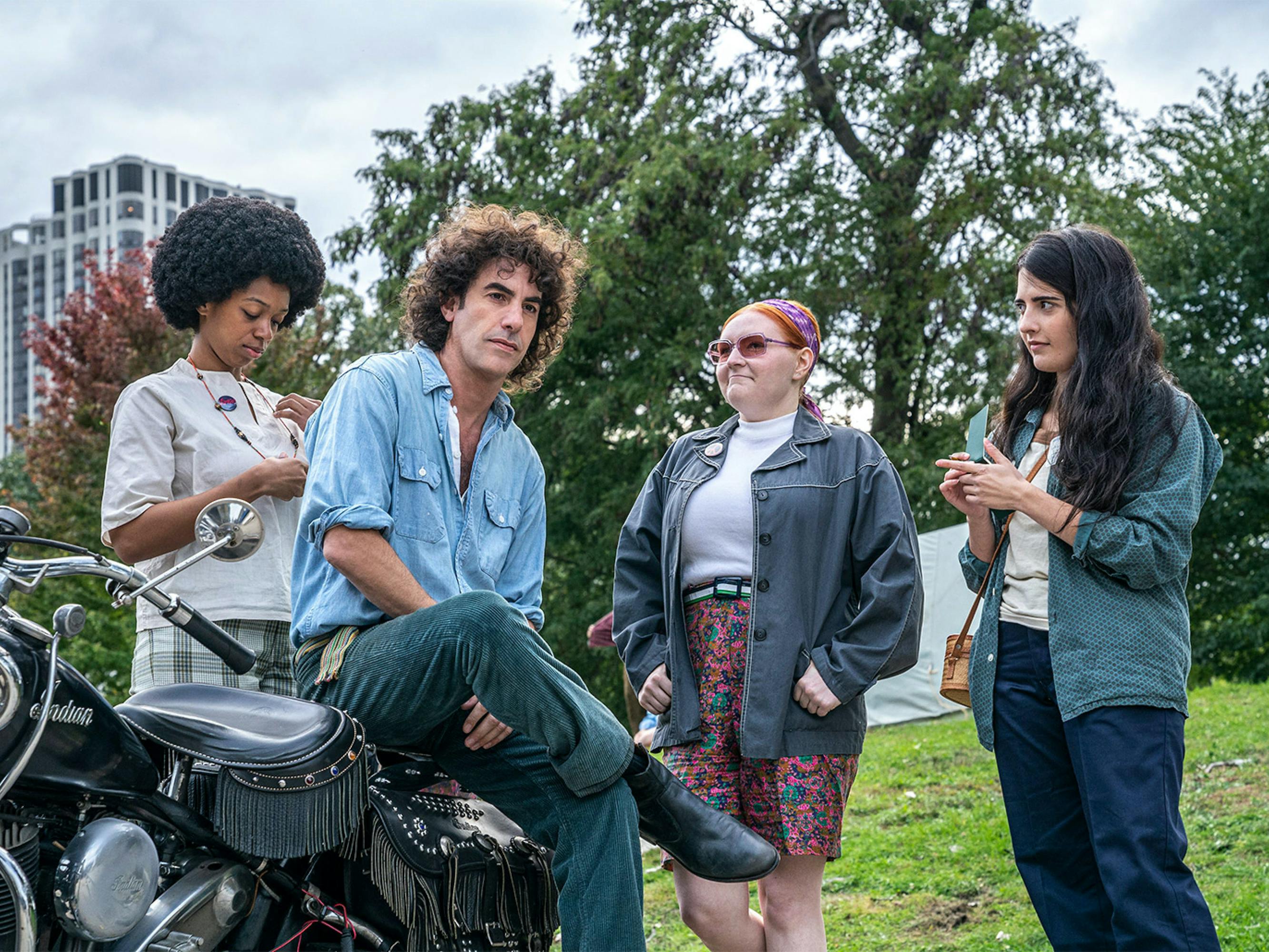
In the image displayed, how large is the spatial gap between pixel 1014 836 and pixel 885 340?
13.4 meters

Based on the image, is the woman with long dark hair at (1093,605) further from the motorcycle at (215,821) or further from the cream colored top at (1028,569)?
the motorcycle at (215,821)

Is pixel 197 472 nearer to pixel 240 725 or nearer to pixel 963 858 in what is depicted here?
pixel 240 725

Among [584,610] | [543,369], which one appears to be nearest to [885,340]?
[584,610]

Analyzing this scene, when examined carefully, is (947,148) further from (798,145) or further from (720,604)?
(720,604)

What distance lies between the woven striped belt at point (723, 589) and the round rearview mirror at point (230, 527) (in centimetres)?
132

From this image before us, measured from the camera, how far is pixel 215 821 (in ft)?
7.70

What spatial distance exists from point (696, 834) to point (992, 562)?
39.7 inches

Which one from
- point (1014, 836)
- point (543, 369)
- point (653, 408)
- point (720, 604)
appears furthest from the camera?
point (653, 408)

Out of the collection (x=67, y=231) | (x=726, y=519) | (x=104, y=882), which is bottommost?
(x=104, y=882)

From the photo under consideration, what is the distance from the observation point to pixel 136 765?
2248 mm

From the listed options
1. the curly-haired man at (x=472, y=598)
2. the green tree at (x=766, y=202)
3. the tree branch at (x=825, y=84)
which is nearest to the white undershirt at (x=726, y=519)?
the curly-haired man at (x=472, y=598)

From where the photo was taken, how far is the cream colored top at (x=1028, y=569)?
2936 millimetres

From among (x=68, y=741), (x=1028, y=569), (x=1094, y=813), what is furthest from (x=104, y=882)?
(x=1028, y=569)

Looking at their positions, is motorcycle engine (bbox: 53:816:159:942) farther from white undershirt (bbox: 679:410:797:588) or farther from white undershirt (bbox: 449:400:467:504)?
white undershirt (bbox: 679:410:797:588)
